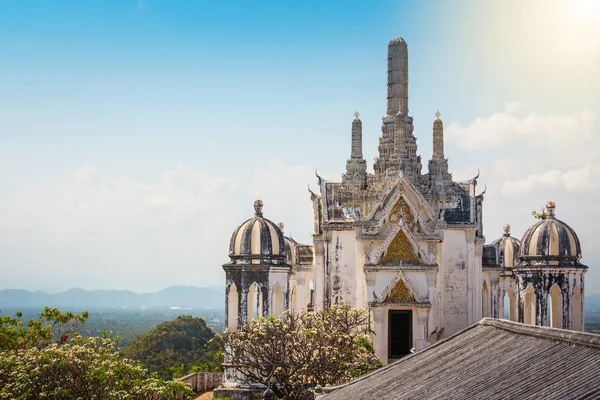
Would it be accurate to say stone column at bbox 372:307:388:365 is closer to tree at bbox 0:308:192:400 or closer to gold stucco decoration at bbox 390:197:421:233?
gold stucco decoration at bbox 390:197:421:233

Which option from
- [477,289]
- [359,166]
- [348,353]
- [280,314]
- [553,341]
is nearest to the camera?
[553,341]

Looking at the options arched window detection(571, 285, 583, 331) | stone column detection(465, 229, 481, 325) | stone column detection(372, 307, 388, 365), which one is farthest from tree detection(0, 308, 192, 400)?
arched window detection(571, 285, 583, 331)

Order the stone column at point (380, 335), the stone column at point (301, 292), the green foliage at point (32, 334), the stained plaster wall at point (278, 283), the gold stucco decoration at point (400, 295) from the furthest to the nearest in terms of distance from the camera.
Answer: the stone column at point (301, 292) < the stained plaster wall at point (278, 283) < the gold stucco decoration at point (400, 295) < the stone column at point (380, 335) < the green foliage at point (32, 334)

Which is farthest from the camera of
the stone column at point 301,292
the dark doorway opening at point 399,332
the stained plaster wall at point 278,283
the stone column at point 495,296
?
the stone column at point 301,292

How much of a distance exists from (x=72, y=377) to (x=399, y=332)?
12.7 metres

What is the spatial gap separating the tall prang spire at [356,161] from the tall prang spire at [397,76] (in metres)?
1.64

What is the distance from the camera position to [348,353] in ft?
89.7

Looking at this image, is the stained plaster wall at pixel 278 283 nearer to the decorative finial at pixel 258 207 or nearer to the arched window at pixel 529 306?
the decorative finial at pixel 258 207

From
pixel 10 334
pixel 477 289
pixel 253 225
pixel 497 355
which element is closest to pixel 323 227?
pixel 253 225

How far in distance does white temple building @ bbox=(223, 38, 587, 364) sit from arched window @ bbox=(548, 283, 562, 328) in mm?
48

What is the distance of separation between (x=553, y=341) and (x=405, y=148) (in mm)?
21646

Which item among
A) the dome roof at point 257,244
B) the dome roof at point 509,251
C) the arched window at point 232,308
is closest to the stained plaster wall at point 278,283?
the dome roof at point 257,244

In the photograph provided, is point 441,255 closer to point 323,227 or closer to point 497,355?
point 323,227

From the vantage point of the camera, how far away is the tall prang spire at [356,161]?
37.5m
